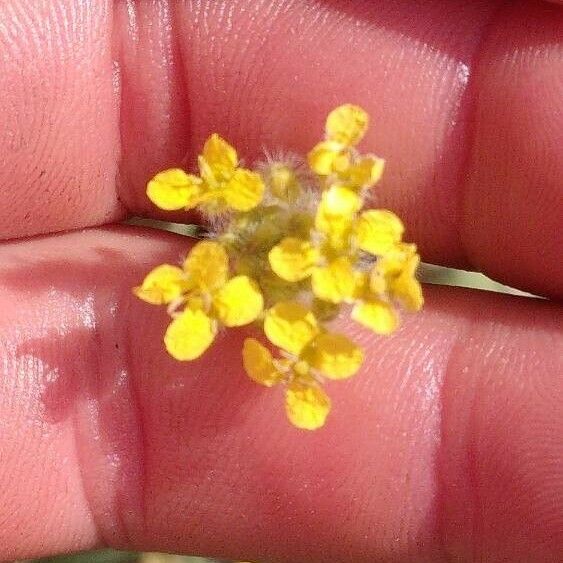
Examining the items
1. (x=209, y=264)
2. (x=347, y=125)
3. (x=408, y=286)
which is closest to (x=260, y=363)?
(x=209, y=264)

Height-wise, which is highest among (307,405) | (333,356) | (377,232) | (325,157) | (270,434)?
(325,157)

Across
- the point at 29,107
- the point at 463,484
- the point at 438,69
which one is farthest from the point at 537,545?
the point at 29,107

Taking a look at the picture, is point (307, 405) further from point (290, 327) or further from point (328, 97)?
point (328, 97)

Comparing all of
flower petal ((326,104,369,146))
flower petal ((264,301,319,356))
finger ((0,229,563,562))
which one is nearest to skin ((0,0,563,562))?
finger ((0,229,563,562))

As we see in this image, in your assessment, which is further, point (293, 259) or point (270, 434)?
point (270, 434)

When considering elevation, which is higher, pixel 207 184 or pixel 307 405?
pixel 207 184

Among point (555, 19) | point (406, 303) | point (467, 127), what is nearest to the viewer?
point (406, 303)

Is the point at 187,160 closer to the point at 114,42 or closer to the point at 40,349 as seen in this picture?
the point at 114,42
